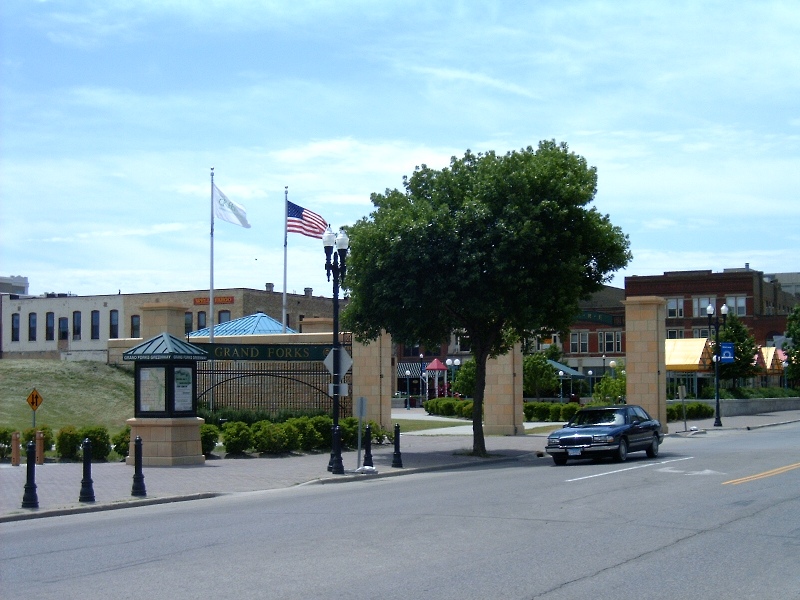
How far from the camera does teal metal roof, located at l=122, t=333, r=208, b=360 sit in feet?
75.0

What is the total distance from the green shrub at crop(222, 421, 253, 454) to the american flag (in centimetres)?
1805

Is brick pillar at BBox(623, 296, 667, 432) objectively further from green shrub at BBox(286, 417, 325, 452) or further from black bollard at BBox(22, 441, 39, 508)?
black bollard at BBox(22, 441, 39, 508)

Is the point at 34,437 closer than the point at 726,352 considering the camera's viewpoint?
Yes

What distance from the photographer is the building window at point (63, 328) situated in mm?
70875

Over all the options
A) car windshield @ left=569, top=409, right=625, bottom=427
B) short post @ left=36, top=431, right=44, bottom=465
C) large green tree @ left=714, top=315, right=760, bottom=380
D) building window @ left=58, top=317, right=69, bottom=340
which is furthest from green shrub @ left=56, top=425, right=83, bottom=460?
building window @ left=58, top=317, right=69, bottom=340

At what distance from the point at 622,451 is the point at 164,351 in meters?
11.5

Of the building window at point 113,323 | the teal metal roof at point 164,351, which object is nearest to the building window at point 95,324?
the building window at point 113,323

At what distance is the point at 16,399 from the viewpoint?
4050cm

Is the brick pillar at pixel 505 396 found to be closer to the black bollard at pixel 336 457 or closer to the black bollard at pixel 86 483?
the black bollard at pixel 336 457

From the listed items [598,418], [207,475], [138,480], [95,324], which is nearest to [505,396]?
[598,418]

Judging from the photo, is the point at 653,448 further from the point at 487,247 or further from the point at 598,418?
the point at 487,247

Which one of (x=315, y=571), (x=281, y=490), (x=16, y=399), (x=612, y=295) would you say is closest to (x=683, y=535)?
(x=315, y=571)

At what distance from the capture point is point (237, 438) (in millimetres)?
25125

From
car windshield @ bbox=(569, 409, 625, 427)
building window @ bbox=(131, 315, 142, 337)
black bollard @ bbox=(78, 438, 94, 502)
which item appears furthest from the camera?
building window @ bbox=(131, 315, 142, 337)
